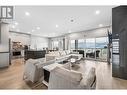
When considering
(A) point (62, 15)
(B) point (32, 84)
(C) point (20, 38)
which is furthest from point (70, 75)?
(C) point (20, 38)

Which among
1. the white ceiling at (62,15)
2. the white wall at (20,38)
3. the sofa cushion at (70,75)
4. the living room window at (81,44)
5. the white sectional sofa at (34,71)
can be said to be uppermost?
the white ceiling at (62,15)

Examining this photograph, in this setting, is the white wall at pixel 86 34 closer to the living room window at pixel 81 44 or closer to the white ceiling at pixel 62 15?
the living room window at pixel 81 44

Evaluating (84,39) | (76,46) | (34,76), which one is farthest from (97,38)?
(34,76)

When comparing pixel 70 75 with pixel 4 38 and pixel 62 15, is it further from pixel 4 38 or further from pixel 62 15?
pixel 4 38

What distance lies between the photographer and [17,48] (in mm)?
8750

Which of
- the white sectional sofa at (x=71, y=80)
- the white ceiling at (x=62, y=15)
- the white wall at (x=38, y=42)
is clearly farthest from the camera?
the white wall at (x=38, y=42)

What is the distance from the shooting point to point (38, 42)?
37.8ft

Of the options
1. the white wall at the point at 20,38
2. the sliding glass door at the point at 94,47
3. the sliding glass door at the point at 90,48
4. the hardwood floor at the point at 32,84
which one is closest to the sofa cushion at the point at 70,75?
the hardwood floor at the point at 32,84

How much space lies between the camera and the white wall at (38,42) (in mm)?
10805

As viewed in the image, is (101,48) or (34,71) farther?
(101,48)

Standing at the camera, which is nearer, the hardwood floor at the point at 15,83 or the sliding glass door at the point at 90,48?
the hardwood floor at the point at 15,83

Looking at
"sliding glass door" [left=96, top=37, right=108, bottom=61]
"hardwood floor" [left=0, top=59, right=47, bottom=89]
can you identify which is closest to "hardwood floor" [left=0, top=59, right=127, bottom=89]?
"hardwood floor" [left=0, top=59, right=47, bottom=89]

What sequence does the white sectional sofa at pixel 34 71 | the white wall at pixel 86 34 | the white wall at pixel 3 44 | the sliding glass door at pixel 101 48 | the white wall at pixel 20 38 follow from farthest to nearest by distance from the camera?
the white wall at pixel 20 38 → the sliding glass door at pixel 101 48 → the white wall at pixel 86 34 → the white wall at pixel 3 44 → the white sectional sofa at pixel 34 71
